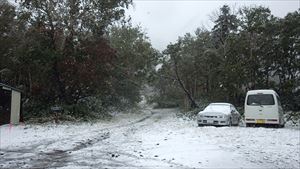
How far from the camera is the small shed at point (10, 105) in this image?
25.0 m

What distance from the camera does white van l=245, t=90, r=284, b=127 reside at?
21016mm

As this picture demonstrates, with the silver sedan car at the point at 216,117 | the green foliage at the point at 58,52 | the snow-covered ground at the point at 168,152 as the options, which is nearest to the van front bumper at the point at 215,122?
the silver sedan car at the point at 216,117

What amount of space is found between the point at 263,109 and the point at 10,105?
638 inches

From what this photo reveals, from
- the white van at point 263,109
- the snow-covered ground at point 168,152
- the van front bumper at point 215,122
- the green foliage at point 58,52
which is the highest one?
the green foliage at point 58,52

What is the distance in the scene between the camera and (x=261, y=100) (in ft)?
69.7

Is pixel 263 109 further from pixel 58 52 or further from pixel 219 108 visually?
pixel 58 52

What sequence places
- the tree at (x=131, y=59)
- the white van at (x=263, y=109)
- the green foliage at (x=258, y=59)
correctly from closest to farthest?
the white van at (x=263, y=109), the green foliage at (x=258, y=59), the tree at (x=131, y=59)

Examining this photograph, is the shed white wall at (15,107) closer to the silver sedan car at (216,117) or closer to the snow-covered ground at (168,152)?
the snow-covered ground at (168,152)

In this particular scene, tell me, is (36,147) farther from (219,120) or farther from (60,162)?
(219,120)

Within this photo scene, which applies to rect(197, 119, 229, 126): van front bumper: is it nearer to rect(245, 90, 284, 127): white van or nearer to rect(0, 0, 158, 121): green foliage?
rect(245, 90, 284, 127): white van

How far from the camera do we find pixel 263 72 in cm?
3297

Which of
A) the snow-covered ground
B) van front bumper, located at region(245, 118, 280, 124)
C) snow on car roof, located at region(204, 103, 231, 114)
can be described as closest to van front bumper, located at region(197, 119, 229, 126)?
snow on car roof, located at region(204, 103, 231, 114)

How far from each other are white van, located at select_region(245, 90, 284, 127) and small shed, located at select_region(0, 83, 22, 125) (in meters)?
15.0

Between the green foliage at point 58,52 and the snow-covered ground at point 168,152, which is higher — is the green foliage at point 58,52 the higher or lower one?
the higher one
